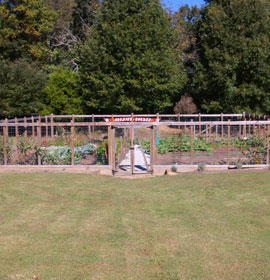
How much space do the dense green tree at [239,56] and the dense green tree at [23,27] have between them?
15.6 meters

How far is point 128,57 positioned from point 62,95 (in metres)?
7.51

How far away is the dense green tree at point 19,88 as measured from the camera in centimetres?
3119

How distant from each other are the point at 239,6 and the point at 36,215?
2878cm

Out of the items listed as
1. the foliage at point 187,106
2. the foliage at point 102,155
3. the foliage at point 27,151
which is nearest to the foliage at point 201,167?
the foliage at point 102,155

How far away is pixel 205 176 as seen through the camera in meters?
14.2

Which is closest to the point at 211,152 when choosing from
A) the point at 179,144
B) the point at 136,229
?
the point at 179,144

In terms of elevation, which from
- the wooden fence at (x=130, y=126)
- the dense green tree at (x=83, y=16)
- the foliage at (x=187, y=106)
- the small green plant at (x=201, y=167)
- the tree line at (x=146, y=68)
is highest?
the dense green tree at (x=83, y=16)

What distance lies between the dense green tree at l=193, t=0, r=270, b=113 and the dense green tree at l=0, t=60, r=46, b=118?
1358 centimetres

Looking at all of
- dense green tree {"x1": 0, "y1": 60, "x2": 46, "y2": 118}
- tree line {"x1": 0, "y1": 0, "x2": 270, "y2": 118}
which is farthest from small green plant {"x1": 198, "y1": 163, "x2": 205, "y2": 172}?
dense green tree {"x1": 0, "y1": 60, "x2": 46, "y2": 118}

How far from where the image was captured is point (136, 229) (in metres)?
7.80

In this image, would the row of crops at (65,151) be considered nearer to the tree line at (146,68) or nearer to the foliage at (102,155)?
the foliage at (102,155)

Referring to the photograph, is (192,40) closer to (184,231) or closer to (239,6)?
(239,6)

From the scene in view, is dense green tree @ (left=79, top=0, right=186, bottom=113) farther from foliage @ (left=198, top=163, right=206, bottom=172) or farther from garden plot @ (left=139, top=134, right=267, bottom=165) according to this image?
foliage @ (left=198, top=163, right=206, bottom=172)

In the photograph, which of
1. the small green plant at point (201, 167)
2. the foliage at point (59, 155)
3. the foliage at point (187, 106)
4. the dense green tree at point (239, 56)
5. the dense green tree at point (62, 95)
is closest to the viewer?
the small green plant at point (201, 167)
